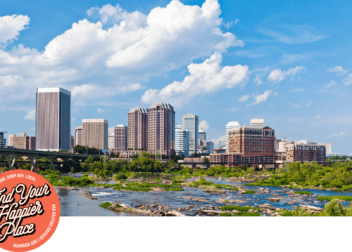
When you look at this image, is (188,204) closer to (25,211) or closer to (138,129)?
(25,211)

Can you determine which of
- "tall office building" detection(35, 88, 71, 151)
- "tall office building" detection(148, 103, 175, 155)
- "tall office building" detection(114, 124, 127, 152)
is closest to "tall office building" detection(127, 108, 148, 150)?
"tall office building" detection(148, 103, 175, 155)

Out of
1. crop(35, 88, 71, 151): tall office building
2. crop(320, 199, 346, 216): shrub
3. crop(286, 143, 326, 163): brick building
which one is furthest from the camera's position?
crop(35, 88, 71, 151): tall office building

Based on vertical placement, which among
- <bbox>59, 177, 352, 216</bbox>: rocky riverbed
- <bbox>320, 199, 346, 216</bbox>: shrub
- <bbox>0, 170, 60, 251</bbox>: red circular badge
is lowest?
<bbox>59, 177, 352, 216</bbox>: rocky riverbed

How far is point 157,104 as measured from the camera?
6713 inches

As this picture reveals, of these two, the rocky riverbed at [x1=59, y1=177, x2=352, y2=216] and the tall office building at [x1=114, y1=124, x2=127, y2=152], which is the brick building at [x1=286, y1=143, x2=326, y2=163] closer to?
the rocky riverbed at [x1=59, y1=177, x2=352, y2=216]

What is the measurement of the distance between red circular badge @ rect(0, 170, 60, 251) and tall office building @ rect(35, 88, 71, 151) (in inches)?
4622

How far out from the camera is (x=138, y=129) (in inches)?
6811

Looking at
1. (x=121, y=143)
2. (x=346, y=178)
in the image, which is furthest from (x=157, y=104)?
(x=346, y=178)

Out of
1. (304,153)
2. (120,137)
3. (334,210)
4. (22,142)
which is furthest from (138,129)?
(334,210)

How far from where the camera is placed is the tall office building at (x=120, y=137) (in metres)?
193

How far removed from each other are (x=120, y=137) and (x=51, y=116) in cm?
6800

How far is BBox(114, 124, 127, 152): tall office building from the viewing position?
193 metres

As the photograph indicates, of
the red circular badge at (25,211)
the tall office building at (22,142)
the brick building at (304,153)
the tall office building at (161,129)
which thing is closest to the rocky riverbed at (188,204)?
the red circular badge at (25,211)

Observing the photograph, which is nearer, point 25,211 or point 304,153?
point 25,211
